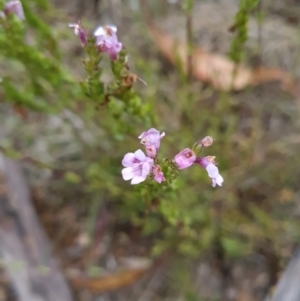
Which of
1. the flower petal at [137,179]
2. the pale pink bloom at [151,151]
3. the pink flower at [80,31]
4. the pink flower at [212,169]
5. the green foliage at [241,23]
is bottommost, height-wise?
the pink flower at [212,169]

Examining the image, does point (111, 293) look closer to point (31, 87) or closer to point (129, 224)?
point (129, 224)

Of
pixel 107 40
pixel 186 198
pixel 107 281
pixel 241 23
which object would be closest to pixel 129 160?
pixel 107 40

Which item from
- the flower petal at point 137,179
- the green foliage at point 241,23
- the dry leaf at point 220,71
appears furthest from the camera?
the dry leaf at point 220,71

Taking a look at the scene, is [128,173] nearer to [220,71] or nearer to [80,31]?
[80,31]

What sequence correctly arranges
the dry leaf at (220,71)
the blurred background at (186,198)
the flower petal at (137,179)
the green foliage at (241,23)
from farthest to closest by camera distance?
1. the dry leaf at (220,71)
2. the blurred background at (186,198)
3. the green foliage at (241,23)
4. the flower petal at (137,179)

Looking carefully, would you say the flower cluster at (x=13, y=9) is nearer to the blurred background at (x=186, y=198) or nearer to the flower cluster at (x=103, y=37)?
the flower cluster at (x=103, y=37)

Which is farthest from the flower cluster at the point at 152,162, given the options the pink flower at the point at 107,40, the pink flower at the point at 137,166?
the pink flower at the point at 107,40

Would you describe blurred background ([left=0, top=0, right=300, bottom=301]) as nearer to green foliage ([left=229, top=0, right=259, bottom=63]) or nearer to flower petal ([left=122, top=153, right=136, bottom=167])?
green foliage ([left=229, top=0, right=259, bottom=63])

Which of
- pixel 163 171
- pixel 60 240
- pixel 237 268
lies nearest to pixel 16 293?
pixel 60 240
